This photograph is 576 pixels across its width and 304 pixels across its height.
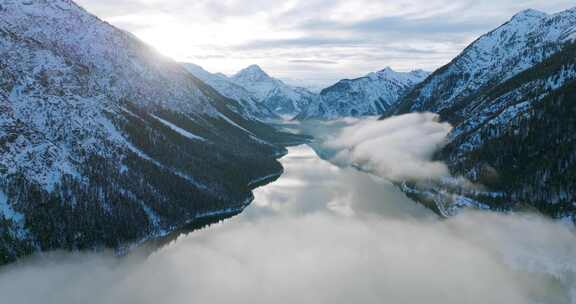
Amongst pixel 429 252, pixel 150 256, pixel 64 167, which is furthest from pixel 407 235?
pixel 64 167

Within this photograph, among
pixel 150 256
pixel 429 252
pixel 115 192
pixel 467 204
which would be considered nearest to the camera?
pixel 429 252

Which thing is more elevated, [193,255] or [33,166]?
[33,166]

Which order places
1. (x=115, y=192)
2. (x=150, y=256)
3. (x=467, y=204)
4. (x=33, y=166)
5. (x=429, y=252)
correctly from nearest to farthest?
(x=429, y=252), (x=150, y=256), (x=33, y=166), (x=115, y=192), (x=467, y=204)

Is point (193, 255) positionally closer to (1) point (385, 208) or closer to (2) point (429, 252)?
(2) point (429, 252)

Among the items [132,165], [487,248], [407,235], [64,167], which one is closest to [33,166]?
[64,167]

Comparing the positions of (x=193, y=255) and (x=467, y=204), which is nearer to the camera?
(x=193, y=255)

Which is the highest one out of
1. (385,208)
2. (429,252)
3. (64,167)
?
(64,167)

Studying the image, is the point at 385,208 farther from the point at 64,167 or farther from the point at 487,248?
the point at 64,167
